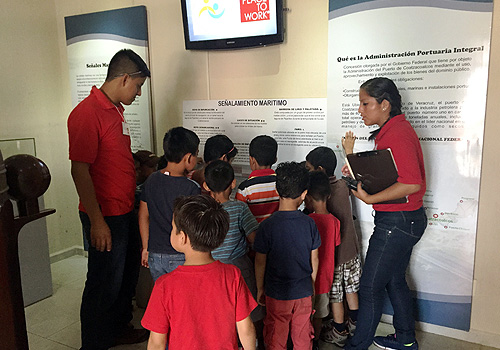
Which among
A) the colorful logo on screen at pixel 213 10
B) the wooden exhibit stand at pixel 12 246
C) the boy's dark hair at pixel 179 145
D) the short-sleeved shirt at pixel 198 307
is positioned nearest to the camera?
the wooden exhibit stand at pixel 12 246

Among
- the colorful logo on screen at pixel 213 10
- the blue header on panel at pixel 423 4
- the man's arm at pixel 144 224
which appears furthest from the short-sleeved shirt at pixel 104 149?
the blue header on panel at pixel 423 4

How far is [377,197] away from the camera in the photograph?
2.14 metres

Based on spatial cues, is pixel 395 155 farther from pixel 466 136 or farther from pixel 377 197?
pixel 466 136

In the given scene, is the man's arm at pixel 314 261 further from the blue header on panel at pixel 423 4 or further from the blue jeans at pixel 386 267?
the blue header on panel at pixel 423 4

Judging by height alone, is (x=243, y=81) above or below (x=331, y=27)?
below

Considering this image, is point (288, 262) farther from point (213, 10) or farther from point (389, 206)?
point (213, 10)

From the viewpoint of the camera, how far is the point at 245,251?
2.18m

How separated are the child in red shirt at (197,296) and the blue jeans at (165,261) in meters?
0.72

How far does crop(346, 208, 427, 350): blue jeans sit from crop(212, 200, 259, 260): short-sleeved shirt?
699 millimetres

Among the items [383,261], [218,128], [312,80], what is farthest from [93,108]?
[383,261]

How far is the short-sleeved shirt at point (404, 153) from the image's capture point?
205 centimetres

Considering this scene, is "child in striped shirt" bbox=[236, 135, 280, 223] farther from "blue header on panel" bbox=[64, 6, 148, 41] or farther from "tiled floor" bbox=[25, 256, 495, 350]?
"blue header on panel" bbox=[64, 6, 148, 41]

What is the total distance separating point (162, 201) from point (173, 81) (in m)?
1.62

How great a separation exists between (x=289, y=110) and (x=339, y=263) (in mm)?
1145
